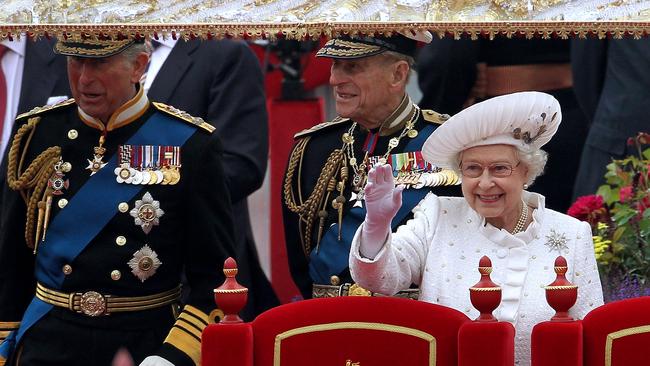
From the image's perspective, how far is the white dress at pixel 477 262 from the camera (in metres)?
4.47

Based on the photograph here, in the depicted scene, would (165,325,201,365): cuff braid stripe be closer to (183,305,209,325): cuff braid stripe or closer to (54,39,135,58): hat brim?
(183,305,209,325): cuff braid stripe

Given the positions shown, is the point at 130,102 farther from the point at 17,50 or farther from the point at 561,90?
the point at 561,90

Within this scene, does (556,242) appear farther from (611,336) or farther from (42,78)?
(42,78)

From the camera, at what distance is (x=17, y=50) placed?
7.04 m

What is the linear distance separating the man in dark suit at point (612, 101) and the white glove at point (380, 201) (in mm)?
2749

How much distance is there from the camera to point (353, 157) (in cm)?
542

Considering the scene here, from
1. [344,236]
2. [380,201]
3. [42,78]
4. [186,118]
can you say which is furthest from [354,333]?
[42,78]

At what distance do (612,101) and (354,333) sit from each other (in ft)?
10.3

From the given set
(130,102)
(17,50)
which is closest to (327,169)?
(130,102)

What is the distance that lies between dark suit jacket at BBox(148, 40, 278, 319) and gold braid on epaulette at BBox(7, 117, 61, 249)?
1290 millimetres

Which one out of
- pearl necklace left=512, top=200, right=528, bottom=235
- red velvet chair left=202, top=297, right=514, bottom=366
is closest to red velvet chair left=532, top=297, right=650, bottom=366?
red velvet chair left=202, top=297, right=514, bottom=366

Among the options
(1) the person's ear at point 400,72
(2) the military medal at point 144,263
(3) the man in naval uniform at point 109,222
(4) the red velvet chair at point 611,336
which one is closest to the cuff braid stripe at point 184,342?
(3) the man in naval uniform at point 109,222

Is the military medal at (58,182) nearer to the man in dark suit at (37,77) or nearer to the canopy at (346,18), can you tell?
the canopy at (346,18)

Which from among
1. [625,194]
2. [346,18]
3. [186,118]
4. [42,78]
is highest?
[42,78]
